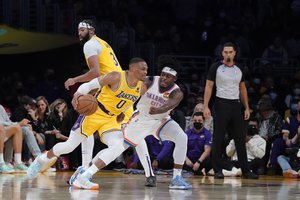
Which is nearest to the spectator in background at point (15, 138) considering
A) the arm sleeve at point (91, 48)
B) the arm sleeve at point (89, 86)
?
the arm sleeve at point (91, 48)

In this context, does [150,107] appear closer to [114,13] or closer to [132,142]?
[132,142]

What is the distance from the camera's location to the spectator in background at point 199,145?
1538cm

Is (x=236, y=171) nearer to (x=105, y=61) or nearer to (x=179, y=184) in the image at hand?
(x=179, y=184)

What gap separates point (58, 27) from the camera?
20172mm

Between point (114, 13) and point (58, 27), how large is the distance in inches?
104

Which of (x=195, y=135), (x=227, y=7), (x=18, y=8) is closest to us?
(x=195, y=135)

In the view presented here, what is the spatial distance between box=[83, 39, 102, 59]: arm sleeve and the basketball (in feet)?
3.04

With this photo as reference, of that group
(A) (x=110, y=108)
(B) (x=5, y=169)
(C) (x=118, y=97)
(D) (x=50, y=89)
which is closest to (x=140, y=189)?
(A) (x=110, y=108)

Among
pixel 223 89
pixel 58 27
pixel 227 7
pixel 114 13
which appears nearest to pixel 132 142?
pixel 223 89

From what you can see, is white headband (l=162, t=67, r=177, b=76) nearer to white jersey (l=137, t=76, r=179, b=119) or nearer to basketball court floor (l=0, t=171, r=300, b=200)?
white jersey (l=137, t=76, r=179, b=119)

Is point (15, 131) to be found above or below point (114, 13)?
below

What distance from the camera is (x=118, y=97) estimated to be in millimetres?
11391

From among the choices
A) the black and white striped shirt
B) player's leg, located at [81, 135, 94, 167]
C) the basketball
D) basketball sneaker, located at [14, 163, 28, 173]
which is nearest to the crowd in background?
basketball sneaker, located at [14, 163, 28, 173]

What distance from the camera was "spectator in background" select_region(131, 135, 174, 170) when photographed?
15.7 m
